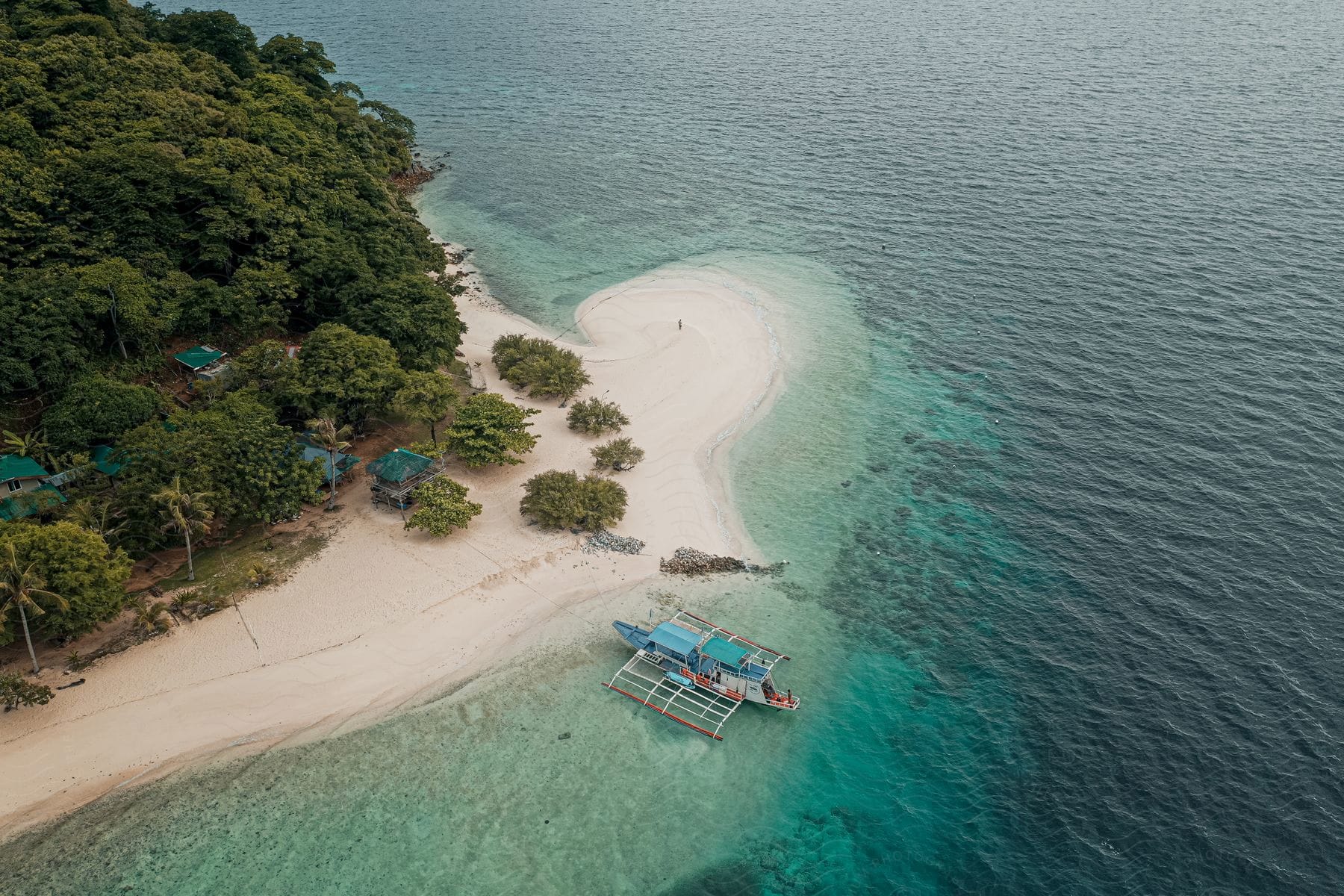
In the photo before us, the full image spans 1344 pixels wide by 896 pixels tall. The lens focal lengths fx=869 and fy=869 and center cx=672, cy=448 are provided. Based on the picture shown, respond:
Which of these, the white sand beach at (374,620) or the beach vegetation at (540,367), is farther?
the beach vegetation at (540,367)

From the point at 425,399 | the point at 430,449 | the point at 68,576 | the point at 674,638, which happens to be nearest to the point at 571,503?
the point at 430,449

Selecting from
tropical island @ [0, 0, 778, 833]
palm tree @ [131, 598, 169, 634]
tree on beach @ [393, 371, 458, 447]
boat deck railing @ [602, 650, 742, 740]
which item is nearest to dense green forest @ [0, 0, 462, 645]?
tropical island @ [0, 0, 778, 833]

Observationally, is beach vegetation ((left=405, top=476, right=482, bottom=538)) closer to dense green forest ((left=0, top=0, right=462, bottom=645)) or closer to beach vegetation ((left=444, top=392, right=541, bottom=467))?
beach vegetation ((left=444, top=392, right=541, bottom=467))

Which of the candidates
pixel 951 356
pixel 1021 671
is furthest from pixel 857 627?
pixel 951 356

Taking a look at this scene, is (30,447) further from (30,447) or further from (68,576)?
(68,576)

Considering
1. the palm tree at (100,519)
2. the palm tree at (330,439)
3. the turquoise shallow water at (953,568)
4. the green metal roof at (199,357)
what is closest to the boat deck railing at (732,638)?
the turquoise shallow water at (953,568)

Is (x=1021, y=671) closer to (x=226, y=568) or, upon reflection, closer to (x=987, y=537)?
(x=987, y=537)

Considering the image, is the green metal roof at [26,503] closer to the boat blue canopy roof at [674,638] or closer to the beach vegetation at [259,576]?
the beach vegetation at [259,576]
